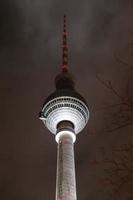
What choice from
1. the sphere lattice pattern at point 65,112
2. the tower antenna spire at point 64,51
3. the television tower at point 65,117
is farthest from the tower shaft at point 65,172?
the tower antenna spire at point 64,51

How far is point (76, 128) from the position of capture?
90.6 meters

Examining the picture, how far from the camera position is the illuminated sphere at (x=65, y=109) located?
86.1 metres

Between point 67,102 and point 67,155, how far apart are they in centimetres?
1243

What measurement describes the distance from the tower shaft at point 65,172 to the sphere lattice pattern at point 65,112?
4.76 metres

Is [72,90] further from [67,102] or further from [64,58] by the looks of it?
[64,58]

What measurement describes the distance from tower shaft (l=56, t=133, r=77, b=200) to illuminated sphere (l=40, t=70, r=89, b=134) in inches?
191

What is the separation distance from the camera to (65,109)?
285ft

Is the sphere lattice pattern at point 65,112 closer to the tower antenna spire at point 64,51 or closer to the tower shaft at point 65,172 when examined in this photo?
the tower shaft at point 65,172

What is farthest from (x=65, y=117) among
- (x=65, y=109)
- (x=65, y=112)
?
(x=65, y=109)

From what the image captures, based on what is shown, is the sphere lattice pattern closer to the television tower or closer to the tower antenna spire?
the television tower

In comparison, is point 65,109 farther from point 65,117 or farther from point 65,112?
point 65,117

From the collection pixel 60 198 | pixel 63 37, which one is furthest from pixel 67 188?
pixel 63 37

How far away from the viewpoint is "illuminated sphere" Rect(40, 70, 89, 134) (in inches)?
3391

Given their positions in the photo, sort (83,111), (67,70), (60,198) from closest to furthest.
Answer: (60,198)
(83,111)
(67,70)
